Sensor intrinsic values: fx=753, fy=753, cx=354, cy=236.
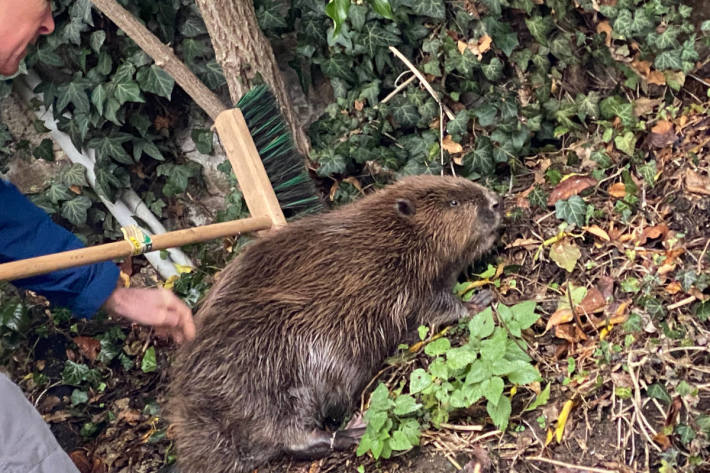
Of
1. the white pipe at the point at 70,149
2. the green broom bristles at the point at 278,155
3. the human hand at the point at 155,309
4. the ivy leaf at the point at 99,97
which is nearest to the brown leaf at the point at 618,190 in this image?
the green broom bristles at the point at 278,155

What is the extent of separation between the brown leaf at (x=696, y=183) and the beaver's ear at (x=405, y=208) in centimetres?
109

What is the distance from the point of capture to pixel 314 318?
117 inches

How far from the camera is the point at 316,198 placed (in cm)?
371

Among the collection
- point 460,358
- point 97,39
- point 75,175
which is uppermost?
point 97,39

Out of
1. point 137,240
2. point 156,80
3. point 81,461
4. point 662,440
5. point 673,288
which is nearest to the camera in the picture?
point 662,440

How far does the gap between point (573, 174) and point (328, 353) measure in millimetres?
1352

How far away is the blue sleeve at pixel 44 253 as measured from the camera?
9.61 feet

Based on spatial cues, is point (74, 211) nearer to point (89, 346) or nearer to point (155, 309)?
point (89, 346)

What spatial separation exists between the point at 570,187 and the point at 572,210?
18cm

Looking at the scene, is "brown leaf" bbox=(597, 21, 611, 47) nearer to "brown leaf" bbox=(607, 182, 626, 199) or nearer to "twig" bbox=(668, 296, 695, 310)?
"brown leaf" bbox=(607, 182, 626, 199)

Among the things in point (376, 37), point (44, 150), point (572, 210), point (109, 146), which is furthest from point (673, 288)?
point (44, 150)

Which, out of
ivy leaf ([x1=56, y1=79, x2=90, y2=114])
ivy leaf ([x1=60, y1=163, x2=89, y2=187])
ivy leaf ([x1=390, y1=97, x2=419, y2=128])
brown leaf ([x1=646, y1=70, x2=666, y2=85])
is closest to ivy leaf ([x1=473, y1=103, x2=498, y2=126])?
ivy leaf ([x1=390, y1=97, x2=419, y2=128])

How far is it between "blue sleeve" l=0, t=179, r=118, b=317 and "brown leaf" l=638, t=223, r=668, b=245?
81.3 inches

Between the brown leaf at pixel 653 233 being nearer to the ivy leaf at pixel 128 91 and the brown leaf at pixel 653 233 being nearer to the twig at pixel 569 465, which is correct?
the twig at pixel 569 465
